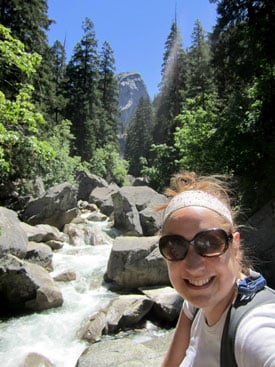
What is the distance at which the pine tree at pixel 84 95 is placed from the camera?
1363 inches

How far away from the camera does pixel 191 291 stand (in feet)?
4.39

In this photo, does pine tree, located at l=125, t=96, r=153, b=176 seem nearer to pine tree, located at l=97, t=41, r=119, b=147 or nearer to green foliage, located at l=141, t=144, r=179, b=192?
pine tree, located at l=97, t=41, r=119, b=147

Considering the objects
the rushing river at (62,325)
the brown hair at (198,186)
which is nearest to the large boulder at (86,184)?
the rushing river at (62,325)

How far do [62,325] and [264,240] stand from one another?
20.7 ft

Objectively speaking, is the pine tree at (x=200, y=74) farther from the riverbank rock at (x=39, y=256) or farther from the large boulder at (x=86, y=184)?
the riverbank rock at (x=39, y=256)

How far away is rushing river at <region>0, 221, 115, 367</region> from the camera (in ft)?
21.4

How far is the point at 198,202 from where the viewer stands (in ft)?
4.65

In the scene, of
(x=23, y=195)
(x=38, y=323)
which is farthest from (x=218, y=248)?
(x=23, y=195)

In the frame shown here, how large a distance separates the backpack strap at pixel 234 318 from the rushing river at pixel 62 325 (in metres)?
6.07

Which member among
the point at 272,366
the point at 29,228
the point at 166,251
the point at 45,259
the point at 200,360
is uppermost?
the point at 166,251

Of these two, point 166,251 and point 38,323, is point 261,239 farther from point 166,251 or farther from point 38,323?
point 166,251

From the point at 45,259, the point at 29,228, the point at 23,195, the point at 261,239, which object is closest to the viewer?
the point at 261,239

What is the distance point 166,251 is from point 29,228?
12249 millimetres

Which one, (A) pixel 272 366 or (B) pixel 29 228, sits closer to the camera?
(A) pixel 272 366
